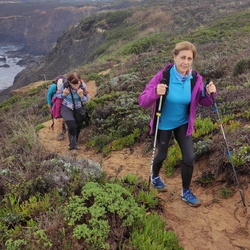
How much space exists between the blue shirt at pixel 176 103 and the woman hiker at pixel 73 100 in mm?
2840

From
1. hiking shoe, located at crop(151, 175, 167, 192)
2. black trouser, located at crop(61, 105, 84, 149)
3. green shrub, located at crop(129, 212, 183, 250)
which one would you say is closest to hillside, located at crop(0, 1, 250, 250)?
green shrub, located at crop(129, 212, 183, 250)

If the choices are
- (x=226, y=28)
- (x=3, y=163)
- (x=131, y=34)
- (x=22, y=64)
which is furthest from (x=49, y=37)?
(x=3, y=163)

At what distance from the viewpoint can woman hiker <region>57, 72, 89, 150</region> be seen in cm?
609

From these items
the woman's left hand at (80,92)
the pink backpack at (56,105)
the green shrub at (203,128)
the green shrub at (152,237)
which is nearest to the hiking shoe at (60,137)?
the pink backpack at (56,105)

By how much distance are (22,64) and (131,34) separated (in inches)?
1733

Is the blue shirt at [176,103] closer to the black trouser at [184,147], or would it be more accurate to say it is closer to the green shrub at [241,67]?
the black trouser at [184,147]

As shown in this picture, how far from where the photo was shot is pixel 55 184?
366 centimetres

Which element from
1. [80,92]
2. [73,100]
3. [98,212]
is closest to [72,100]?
[73,100]

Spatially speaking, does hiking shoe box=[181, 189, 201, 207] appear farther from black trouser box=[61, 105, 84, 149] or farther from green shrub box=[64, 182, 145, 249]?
black trouser box=[61, 105, 84, 149]

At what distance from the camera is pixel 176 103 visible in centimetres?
363

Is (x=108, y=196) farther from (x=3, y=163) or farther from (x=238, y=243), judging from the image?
(x=3, y=163)

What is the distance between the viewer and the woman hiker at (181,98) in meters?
3.50

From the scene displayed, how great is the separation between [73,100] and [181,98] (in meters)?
3.31

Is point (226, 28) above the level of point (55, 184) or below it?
above
